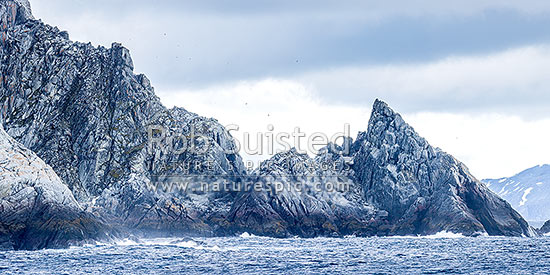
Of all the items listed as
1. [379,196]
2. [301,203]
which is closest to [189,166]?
[301,203]

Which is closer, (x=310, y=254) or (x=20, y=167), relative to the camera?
(x=310, y=254)

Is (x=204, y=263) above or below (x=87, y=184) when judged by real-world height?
below

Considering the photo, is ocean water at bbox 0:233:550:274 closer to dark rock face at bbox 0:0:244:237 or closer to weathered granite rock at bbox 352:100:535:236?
weathered granite rock at bbox 352:100:535:236

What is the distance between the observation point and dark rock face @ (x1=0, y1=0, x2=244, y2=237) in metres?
159

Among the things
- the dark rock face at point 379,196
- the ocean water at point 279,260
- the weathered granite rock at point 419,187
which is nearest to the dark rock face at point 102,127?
the dark rock face at point 379,196

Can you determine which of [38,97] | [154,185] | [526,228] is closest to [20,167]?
[154,185]

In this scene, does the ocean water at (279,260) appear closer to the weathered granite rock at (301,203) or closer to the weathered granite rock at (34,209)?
the weathered granite rock at (34,209)

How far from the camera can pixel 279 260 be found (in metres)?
86.1

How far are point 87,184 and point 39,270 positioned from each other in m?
96.1

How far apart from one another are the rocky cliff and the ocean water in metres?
48.8

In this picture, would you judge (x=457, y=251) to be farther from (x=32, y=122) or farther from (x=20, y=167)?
(x=32, y=122)

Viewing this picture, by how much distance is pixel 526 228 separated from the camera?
153 meters

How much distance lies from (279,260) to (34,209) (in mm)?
43063

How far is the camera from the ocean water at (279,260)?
73.6 metres
